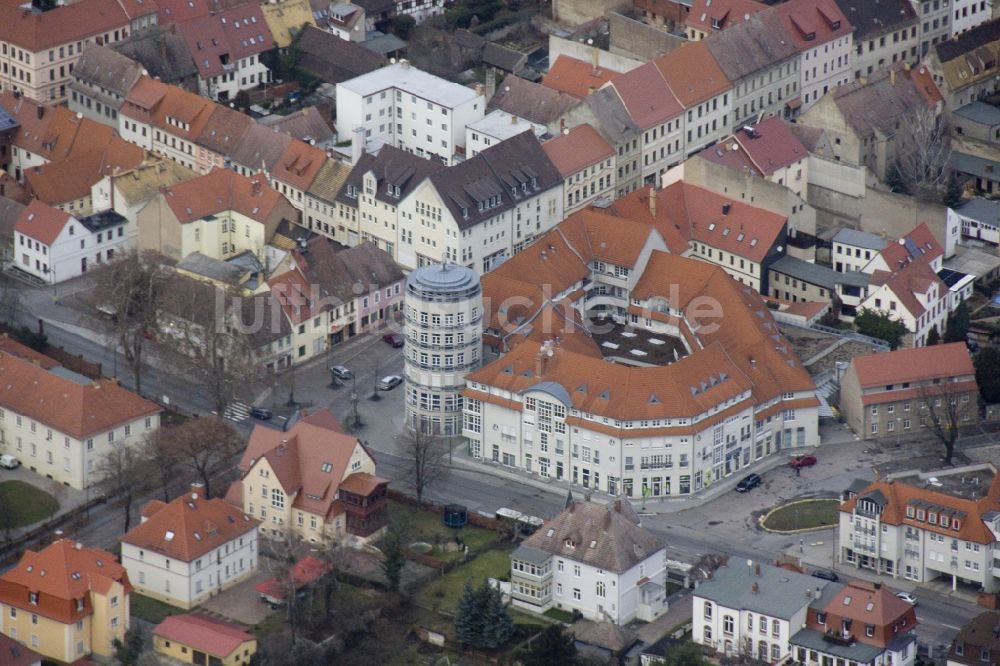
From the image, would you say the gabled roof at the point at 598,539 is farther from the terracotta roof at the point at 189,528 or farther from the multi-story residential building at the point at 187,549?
the terracotta roof at the point at 189,528

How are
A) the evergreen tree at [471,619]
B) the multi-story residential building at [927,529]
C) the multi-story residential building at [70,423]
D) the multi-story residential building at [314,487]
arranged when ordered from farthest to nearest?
1. the multi-story residential building at [70,423]
2. the multi-story residential building at [314,487]
3. the multi-story residential building at [927,529]
4. the evergreen tree at [471,619]

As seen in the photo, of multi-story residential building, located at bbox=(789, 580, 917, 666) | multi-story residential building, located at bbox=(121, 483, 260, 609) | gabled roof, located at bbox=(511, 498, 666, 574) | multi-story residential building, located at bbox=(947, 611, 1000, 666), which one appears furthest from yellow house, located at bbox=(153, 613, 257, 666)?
multi-story residential building, located at bbox=(947, 611, 1000, 666)

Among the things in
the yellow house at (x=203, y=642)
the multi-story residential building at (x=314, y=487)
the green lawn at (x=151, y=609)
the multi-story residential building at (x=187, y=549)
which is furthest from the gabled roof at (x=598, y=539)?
the green lawn at (x=151, y=609)

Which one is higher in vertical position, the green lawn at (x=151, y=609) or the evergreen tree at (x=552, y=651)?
the evergreen tree at (x=552, y=651)

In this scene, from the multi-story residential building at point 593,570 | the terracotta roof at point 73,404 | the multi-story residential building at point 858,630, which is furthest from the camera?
the terracotta roof at point 73,404

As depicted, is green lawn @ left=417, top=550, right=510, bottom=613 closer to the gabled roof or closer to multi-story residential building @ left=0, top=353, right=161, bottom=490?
the gabled roof

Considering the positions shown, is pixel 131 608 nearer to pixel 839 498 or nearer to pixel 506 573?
pixel 506 573

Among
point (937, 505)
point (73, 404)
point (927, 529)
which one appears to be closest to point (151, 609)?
point (73, 404)

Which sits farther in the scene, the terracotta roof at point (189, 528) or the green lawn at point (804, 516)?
the green lawn at point (804, 516)
